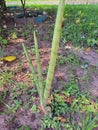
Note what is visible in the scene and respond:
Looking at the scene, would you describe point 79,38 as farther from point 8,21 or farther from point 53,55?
point 53,55

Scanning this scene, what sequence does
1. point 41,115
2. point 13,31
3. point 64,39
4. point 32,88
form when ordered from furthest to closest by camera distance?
point 13,31
point 64,39
point 32,88
point 41,115

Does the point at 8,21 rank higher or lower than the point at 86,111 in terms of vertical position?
higher

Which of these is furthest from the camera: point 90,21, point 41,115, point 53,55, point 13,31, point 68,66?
point 90,21

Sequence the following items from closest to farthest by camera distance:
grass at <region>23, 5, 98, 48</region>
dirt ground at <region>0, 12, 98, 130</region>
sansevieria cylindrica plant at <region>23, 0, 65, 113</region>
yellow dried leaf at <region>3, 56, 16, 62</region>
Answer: sansevieria cylindrica plant at <region>23, 0, 65, 113</region> < dirt ground at <region>0, 12, 98, 130</region> < yellow dried leaf at <region>3, 56, 16, 62</region> < grass at <region>23, 5, 98, 48</region>

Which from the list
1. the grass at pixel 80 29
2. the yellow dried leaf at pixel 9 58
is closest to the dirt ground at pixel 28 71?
the yellow dried leaf at pixel 9 58

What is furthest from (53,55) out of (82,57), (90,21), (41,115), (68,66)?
(90,21)

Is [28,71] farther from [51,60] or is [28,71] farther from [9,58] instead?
[51,60]

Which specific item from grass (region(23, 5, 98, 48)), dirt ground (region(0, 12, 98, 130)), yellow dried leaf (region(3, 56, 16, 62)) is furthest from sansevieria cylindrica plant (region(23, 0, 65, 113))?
grass (region(23, 5, 98, 48))

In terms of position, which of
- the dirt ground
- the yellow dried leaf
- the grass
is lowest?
the dirt ground

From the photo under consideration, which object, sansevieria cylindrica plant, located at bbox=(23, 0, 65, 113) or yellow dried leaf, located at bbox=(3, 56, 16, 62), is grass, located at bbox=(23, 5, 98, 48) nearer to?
yellow dried leaf, located at bbox=(3, 56, 16, 62)

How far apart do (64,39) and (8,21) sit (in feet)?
5.01

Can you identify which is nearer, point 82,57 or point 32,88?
A: point 32,88

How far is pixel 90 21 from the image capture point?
5074 millimetres

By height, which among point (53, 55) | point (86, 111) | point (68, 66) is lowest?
point (86, 111)
